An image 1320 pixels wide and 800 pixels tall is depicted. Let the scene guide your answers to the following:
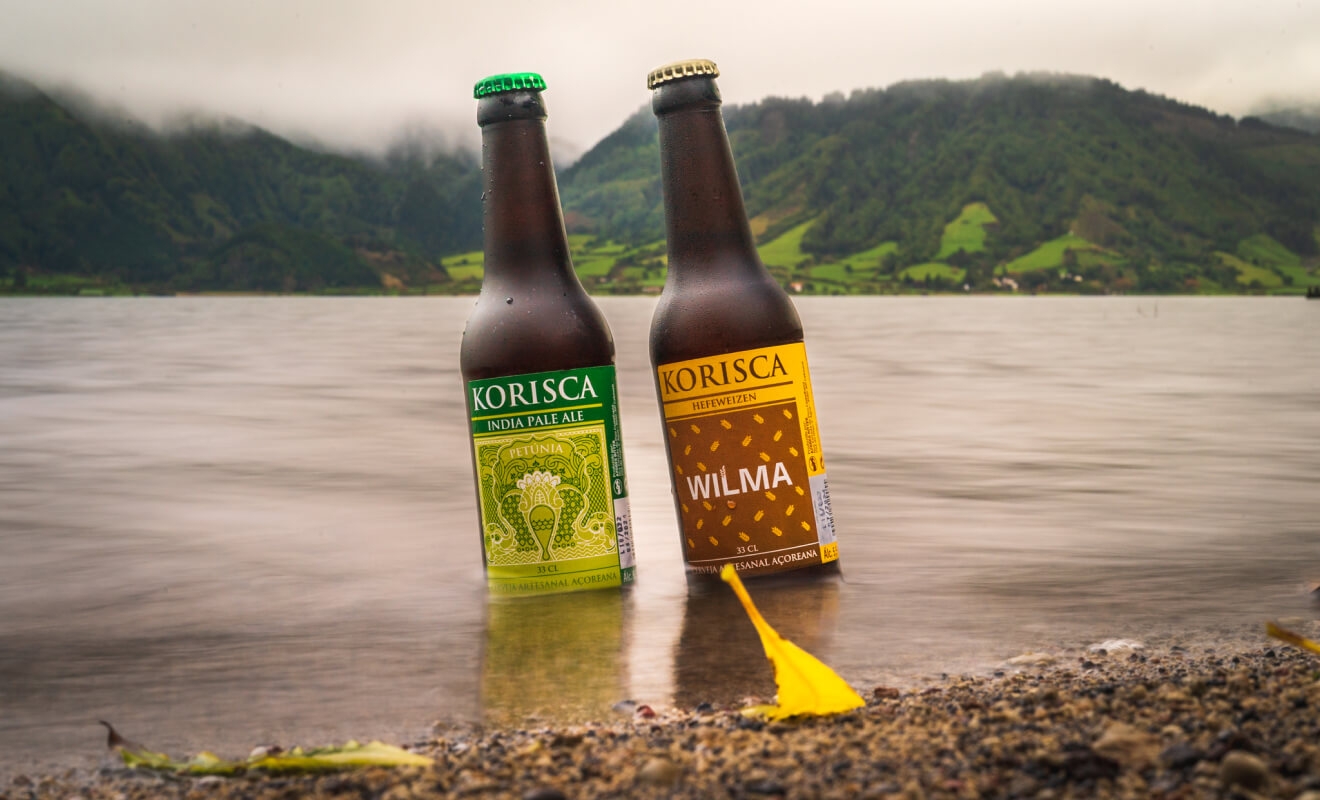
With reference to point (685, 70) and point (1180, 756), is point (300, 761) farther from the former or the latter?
point (685, 70)

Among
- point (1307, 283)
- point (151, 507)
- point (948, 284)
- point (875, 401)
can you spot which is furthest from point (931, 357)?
point (1307, 283)

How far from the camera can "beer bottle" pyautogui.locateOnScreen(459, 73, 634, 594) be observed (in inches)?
197

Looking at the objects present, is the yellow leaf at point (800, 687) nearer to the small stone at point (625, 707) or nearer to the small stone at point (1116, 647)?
the small stone at point (625, 707)

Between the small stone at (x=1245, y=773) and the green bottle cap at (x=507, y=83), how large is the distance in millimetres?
3819

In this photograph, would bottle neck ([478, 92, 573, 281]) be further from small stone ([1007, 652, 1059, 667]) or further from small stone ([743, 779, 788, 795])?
small stone ([743, 779, 788, 795])

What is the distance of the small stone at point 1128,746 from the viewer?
263 cm

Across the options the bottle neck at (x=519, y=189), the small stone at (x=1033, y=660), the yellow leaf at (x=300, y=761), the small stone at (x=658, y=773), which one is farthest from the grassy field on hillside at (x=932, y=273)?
the small stone at (x=658, y=773)

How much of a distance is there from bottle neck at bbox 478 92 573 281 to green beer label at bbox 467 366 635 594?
51cm

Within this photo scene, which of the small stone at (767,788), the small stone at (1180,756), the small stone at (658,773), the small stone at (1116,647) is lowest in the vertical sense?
the small stone at (1116,647)

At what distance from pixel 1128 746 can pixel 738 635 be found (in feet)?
7.07

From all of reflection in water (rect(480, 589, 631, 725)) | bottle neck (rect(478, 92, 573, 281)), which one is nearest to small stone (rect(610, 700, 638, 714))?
reflection in water (rect(480, 589, 631, 725))

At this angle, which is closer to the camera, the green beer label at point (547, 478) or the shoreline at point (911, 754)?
the shoreline at point (911, 754)

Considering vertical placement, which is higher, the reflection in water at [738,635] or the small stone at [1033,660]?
the reflection in water at [738,635]

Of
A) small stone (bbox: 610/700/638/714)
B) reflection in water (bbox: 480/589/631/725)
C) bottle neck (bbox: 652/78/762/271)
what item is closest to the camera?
small stone (bbox: 610/700/638/714)
